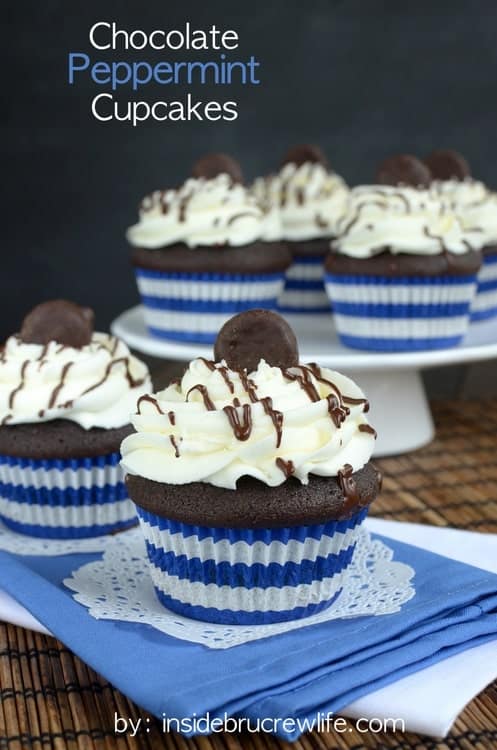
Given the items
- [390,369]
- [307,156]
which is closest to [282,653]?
[390,369]

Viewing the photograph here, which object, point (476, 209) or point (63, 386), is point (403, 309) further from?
point (63, 386)

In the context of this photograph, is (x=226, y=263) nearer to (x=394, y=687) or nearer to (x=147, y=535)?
(x=147, y=535)

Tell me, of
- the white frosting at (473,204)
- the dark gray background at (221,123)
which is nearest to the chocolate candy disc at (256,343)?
the white frosting at (473,204)

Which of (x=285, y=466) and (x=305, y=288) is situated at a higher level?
(x=285, y=466)

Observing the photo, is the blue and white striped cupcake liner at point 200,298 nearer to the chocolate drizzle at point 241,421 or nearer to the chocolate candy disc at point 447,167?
the chocolate candy disc at point 447,167

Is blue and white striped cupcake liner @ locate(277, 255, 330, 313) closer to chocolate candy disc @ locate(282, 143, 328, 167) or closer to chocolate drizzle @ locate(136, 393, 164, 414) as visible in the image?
chocolate candy disc @ locate(282, 143, 328, 167)

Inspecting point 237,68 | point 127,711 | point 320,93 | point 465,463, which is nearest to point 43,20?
point 237,68
